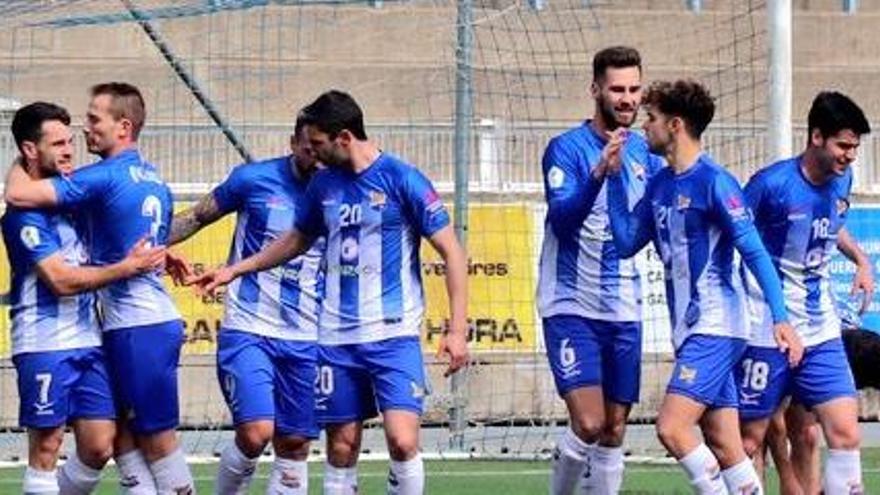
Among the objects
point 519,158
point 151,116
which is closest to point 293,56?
point 151,116

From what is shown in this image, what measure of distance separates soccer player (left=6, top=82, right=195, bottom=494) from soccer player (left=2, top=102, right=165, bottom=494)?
0.31 ft

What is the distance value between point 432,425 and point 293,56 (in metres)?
5.02

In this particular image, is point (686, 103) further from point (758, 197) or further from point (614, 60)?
point (758, 197)

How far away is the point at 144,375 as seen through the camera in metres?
12.3

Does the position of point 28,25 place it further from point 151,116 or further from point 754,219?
point 754,219

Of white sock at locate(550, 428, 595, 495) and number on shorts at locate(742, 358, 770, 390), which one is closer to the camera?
number on shorts at locate(742, 358, 770, 390)

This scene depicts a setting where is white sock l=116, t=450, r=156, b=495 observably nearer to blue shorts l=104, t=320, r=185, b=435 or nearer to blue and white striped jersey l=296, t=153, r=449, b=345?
blue shorts l=104, t=320, r=185, b=435

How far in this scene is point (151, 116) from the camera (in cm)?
2327

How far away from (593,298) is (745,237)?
4.92 ft

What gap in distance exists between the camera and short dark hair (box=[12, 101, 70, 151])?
12.2m

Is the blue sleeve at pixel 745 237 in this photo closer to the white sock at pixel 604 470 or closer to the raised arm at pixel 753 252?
the raised arm at pixel 753 252

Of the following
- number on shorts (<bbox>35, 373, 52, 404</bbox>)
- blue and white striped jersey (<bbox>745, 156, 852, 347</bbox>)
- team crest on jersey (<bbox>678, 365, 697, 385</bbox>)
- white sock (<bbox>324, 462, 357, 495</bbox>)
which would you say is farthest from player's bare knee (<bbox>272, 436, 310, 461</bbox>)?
blue and white striped jersey (<bbox>745, 156, 852, 347</bbox>)

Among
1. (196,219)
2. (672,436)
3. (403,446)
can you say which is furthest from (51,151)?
(672,436)

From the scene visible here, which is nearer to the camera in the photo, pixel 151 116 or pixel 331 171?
pixel 331 171
